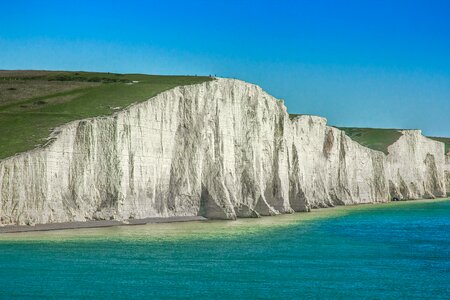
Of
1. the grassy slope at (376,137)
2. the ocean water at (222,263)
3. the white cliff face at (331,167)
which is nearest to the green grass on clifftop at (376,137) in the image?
the grassy slope at (376,137)

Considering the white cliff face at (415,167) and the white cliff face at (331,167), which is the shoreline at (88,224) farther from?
the white cliff face at (415,167)

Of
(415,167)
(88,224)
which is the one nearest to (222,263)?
(88,224)

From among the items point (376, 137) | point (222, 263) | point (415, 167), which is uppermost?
point (376, 137)

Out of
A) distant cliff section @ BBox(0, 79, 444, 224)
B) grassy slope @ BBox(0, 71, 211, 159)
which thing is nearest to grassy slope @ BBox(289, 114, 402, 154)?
distant cliff section @ BBox(0, 79, 444, 224)

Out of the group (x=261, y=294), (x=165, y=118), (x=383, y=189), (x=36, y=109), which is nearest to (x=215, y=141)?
(x=165, y=118)

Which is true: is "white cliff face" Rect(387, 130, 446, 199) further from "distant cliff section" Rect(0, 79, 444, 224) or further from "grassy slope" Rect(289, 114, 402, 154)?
"distant cliff section" Rect(0, 79, 444, 224)

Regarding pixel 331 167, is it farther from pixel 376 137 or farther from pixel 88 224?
pixel 88 224
